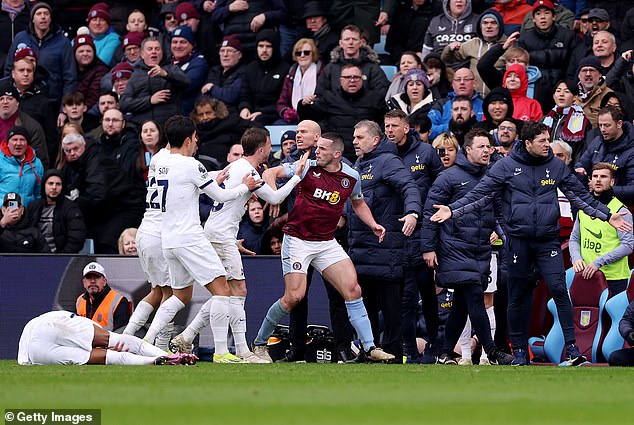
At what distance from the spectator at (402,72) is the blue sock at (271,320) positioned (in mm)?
5398

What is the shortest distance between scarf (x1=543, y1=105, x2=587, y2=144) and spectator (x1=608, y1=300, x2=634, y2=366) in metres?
3.94

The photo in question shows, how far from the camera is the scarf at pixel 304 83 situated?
19766 millimetres

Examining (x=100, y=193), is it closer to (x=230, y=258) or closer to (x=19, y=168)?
(x=19, y=168)

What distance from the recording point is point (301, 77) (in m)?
19.9

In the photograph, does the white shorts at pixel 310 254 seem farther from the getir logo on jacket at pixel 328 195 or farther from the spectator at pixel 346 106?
the spectator at pixel 346 106

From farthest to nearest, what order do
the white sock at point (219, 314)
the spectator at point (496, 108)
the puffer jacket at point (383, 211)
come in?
1. the spectator at point (496, 108)
2. the puffer jacket at point (383, 211)
3. the white sock at point (219, 314)

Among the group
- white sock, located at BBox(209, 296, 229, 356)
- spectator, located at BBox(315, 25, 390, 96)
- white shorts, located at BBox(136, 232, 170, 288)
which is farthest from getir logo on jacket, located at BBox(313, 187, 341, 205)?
spectator, located at BBox(315, 25, 390, 96)

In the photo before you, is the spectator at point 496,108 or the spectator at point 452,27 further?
the spectator at point 452,27

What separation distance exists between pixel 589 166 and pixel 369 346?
4.12 m

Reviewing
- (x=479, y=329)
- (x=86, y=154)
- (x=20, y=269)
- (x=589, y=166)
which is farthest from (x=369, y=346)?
(x=86, y=154)

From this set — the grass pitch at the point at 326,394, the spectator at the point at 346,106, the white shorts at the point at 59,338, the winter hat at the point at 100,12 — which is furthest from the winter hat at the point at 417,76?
the white shorts at the point at 59,338

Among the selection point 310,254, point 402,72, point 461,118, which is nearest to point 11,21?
point 402,72

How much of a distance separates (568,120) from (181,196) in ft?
19.9

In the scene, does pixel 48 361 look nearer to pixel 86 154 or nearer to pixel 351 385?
pixel 351 385
